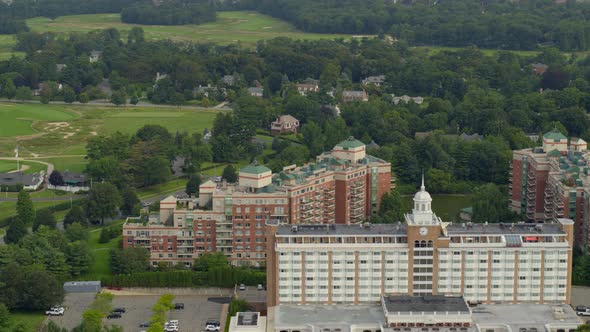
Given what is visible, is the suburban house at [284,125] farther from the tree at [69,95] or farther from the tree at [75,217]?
the tree at [75,217]

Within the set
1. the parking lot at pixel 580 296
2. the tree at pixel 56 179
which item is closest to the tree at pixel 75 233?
the tree at pixel 56 179

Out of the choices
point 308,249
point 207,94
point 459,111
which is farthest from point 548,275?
point 207,94

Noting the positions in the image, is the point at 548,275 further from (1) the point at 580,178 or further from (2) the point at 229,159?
(2) the point at 229,159

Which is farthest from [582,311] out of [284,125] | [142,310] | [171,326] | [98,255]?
[284,125]

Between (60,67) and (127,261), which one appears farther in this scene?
(60,67)

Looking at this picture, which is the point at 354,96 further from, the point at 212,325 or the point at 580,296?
the point at 212,325

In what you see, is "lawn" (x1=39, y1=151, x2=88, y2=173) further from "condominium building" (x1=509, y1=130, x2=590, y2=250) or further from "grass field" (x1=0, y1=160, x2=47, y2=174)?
"condominium building" (x1=509, y1=130, x2=590, y2=250)

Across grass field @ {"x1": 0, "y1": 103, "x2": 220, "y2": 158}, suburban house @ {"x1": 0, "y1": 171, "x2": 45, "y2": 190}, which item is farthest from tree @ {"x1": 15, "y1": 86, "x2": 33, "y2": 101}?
suburban house @ {"x1": 0, "y1": 171, "x2": 45, "y2": 190}
